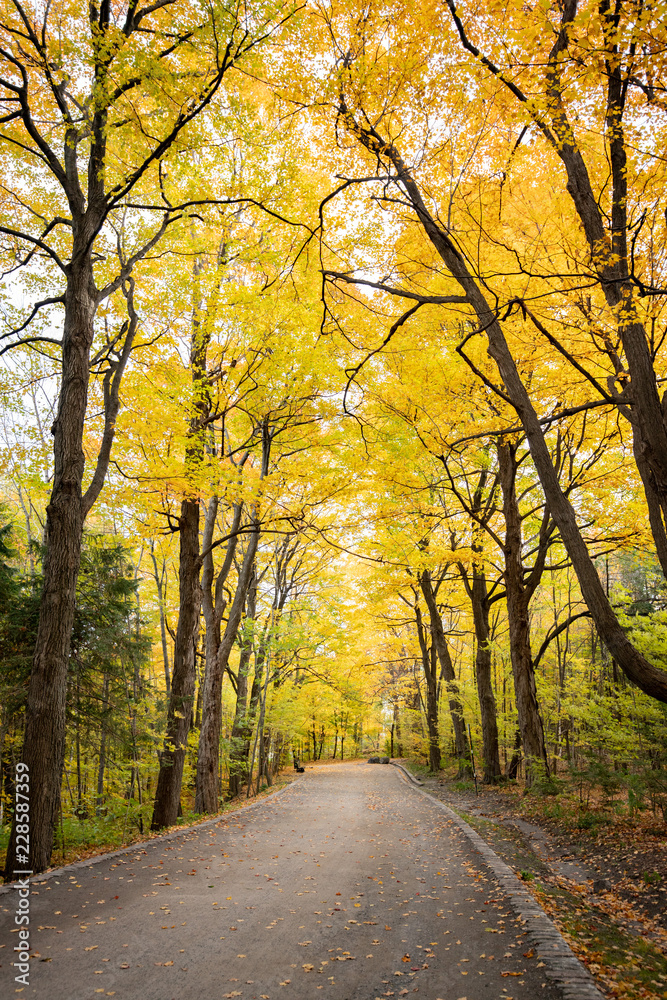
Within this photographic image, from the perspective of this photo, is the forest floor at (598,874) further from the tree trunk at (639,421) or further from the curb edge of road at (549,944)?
the tree trunk at (639,421)

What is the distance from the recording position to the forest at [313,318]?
195 inches

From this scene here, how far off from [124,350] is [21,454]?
3.40 meters

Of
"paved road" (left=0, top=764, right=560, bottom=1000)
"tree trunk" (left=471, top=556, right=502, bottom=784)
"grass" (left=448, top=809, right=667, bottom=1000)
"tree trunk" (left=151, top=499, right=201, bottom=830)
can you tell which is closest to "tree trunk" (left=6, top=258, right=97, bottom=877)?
"paved road" (left=0, top=764, right=560, bottom=1000)

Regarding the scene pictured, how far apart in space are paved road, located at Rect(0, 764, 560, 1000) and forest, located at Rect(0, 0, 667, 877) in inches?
53.7

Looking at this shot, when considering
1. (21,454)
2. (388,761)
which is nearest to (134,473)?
(21,454)

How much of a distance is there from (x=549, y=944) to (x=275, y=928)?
193 cm

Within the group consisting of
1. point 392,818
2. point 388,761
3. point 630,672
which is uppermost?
point 630,672

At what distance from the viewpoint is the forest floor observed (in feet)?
10.9

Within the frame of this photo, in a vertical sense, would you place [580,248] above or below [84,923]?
above

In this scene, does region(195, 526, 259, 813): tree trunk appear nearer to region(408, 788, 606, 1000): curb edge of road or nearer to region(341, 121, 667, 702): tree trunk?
region(341, 121, 667, 702): tree trunk

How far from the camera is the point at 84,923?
145 inches

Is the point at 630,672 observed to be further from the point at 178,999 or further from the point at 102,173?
the point at 102,173

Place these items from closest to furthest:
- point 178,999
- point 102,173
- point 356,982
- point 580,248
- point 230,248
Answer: point 178,999, point 356,982, point 102,173, point 580,248, point 230,248

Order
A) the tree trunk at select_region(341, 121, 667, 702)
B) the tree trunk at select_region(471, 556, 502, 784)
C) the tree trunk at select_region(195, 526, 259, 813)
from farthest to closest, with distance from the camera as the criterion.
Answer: the tree trunk at select_region(471, 556, 502, 784) < the tree trunk at select_region(195, 526, 259, 813) < the tree trunk at select_region(341, 121, 667, 702)
